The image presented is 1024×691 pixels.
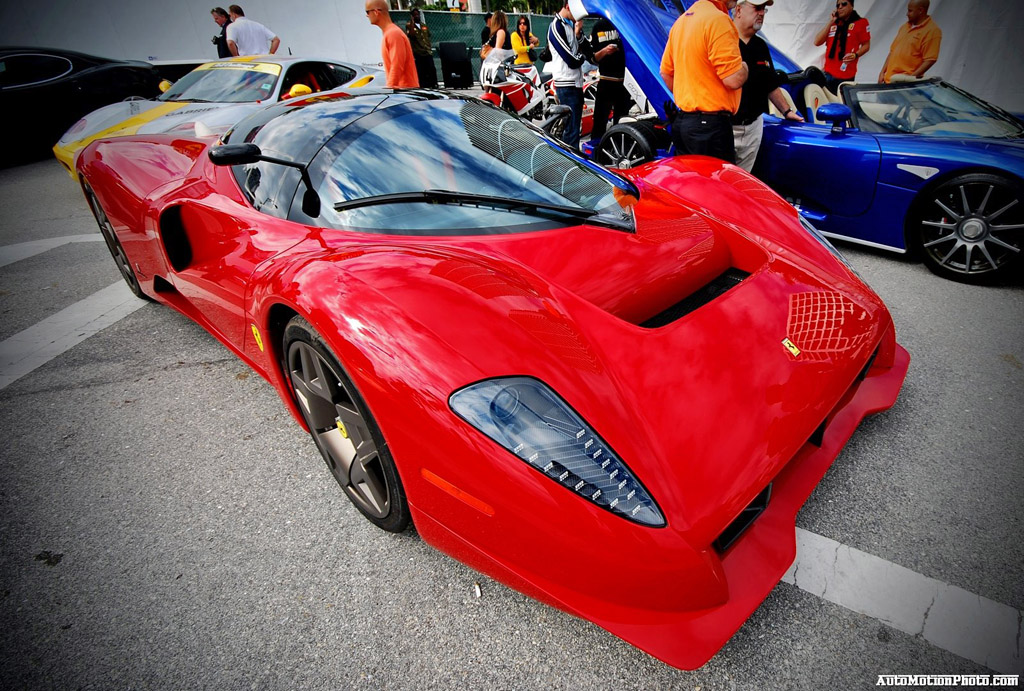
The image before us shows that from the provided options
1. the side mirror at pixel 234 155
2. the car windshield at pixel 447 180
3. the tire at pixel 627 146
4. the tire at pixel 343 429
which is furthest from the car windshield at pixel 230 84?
the tire at pixel 343 429

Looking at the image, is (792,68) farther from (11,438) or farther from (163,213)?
(11,438)

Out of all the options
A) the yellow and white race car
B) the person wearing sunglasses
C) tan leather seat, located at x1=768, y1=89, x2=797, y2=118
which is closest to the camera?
tan leather seat, located at x1=768, y1=89, x2=797, y2=118

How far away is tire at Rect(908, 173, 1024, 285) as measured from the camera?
9.21 feet

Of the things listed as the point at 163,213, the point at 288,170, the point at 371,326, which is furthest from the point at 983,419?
the point at 163,213

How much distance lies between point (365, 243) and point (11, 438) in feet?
5.87

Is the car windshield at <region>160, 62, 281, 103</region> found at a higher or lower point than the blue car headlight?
higher

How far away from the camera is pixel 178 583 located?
1468 millimetres

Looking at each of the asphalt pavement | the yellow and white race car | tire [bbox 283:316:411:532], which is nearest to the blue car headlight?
tire [bbox 283:316:411:532]

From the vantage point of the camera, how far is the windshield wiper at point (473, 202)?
1670mm

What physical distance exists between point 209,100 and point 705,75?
4356 mm

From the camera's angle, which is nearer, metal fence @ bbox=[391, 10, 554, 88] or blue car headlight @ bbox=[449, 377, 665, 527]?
blue car headlight @ bbox=[449, 377, 665, 527]

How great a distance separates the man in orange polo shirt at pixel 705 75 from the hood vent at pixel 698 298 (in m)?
1.93

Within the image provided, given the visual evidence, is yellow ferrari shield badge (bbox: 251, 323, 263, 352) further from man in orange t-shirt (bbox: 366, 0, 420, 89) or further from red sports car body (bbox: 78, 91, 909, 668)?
man in orange t-shirt (bbox: 366, 0, 420, 89)

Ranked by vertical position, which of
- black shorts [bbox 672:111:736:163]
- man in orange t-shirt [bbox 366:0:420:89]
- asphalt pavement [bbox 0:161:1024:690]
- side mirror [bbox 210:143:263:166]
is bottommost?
asphalt pavement [bbox 0:161:1024:690]
